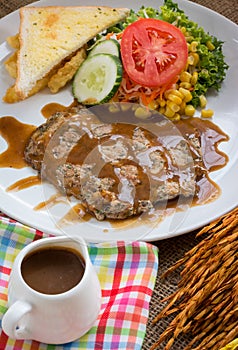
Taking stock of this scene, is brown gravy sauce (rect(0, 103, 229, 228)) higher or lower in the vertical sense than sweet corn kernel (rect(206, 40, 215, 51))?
lower

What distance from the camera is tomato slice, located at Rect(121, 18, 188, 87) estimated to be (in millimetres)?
4035

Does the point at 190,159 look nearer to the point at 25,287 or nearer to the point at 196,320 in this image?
the point at 196,320

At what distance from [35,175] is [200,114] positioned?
1134 millimetres

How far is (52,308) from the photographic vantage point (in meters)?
2.50

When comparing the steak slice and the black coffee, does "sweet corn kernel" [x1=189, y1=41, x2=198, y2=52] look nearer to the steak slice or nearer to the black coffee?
the steak slice

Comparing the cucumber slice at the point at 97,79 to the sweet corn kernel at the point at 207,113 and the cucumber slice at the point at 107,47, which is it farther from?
the sweet corn kernel at the point at 207,113

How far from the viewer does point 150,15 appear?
4.35 m

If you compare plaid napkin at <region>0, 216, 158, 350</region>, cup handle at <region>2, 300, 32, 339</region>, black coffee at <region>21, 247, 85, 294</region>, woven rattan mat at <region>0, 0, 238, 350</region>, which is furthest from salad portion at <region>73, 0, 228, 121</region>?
cup handle at <region>2, 300, 32, 339</region>

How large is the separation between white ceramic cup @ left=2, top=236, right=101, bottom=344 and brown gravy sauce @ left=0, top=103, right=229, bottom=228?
0.80 m

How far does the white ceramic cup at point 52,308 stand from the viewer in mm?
2477

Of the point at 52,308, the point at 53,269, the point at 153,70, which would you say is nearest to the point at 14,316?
the point at 52,308

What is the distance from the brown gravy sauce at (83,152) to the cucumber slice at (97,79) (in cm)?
16

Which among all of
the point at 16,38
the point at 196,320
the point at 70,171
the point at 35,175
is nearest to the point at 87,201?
the point at 70,171

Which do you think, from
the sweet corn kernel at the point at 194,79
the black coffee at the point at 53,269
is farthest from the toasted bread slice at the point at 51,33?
the black coffee at the point at 53,269
